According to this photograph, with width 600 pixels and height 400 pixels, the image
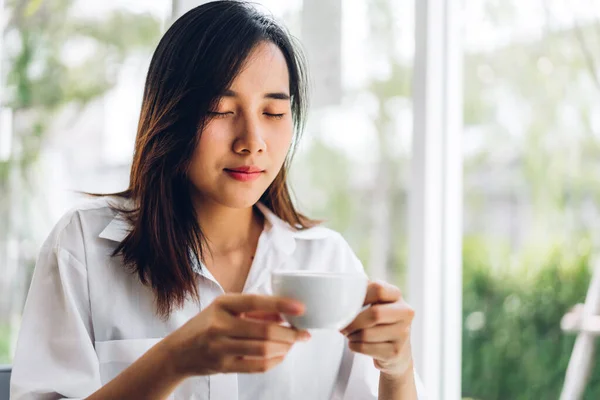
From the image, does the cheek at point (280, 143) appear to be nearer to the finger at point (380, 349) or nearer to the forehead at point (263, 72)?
the forehead at point (263, 72)

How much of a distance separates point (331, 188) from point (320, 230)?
75.3 inches

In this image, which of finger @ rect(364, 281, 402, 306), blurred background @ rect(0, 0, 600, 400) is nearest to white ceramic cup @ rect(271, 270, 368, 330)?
finger @ rect(364, 281, 402, 306)

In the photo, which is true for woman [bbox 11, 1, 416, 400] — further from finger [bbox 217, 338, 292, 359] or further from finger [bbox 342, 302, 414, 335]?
finger [bbox 217, 338, 292, 359]

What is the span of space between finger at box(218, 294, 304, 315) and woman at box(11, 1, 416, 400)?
26 centimetres

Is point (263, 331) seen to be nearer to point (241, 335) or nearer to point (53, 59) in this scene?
point (241, 335)

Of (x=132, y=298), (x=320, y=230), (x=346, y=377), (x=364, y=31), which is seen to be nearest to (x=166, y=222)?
(x=132, y=298)

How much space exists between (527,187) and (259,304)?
1.51 metres

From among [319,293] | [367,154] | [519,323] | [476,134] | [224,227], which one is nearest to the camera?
[319,293]

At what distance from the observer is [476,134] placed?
7.73 ft

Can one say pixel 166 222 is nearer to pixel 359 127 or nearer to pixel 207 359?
pixel 207 359

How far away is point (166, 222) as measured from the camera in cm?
144

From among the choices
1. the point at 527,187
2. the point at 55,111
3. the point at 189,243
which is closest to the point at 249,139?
the point at 189,243

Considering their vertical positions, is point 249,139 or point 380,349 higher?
point 249,139

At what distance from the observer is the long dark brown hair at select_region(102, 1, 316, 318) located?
1.35 meters
